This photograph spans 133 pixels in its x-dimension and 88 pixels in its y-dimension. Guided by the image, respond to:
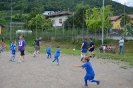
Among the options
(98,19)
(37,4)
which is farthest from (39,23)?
(37,4)

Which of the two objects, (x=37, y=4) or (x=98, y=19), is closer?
(x=98, y=19)

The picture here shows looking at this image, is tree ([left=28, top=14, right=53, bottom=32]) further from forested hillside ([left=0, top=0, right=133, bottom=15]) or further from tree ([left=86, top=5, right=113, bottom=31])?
forested hillside ([left=0, top=0, right=133, bottom=15])

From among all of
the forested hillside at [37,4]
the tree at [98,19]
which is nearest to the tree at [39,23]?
the tree at [98,19]

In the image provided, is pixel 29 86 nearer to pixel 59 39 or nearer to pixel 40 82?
pixel 40 82

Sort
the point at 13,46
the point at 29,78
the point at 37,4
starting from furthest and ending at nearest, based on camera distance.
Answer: the point at 37,4 < the point at 13,46 < the point at 29,78

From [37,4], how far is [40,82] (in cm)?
10196

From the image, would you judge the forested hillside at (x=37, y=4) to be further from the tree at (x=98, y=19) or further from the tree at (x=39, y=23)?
the tree at (x=98, y=19)

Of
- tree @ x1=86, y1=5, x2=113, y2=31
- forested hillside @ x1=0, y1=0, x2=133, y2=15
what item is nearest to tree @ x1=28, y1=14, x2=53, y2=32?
tree @ x1=86, y1=5, x2=113, y2=31

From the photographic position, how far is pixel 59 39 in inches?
1740

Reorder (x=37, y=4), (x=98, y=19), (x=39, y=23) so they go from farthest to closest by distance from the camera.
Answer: (x=37, y=4), (x=39, y=23), (x=98, y=19)

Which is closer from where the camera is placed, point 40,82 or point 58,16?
point 40,82

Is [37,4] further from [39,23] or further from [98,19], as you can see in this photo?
[98,19]

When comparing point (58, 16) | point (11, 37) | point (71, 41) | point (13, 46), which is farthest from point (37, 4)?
point (13, 46)

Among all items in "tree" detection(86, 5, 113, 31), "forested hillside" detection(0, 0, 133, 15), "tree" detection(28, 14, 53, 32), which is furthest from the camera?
"forested hillside" detection(0, 0, 133, 15)
